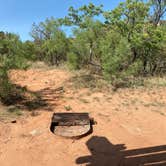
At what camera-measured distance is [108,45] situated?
8.66 m

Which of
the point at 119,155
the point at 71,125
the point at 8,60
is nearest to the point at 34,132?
the point at 71,125

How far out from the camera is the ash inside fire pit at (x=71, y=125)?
191 inches

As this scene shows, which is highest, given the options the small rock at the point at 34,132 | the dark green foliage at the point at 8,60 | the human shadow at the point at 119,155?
the dark green foliage at the point at 8,60

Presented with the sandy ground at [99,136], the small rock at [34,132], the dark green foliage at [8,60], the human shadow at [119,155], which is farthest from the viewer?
the dark green foliage at [8,60]

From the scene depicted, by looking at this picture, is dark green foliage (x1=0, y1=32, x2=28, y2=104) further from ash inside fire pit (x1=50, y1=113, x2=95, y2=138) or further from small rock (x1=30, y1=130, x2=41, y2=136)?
small rock (x1=30, y1=130, x2=41, y2=136)

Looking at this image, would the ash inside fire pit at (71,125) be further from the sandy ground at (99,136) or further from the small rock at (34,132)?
the small rock at (34,132)

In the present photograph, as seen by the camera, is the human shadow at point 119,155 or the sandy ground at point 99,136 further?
the sandy ground at point 99,136

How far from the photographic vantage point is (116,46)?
9023 mm

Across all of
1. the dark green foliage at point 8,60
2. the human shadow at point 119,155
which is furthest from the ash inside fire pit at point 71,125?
the dark green foliage at point 8,60

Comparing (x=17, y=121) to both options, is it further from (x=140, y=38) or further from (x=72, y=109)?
(x=140, y=38)

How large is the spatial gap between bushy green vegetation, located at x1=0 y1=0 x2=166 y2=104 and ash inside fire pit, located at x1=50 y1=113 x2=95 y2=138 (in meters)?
1.94

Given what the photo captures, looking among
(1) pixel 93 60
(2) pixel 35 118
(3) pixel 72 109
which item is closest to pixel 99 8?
(1) pixel 93 60

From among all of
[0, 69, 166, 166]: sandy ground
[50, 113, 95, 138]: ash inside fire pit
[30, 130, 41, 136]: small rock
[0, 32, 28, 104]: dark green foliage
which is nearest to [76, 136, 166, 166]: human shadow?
[0, 69, 166, 166]: sandy ground

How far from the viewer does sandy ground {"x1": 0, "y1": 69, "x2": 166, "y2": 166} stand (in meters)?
3.90
